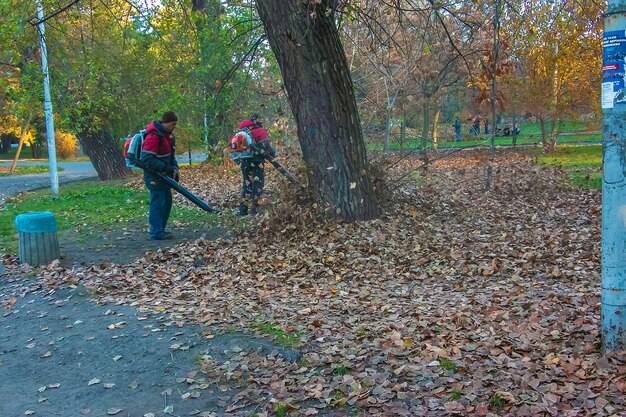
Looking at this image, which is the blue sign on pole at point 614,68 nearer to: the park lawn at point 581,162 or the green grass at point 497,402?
the green grass at point 497,402

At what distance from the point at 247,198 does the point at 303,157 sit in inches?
58.6

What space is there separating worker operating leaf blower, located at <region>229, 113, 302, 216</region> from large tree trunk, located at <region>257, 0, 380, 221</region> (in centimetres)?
159

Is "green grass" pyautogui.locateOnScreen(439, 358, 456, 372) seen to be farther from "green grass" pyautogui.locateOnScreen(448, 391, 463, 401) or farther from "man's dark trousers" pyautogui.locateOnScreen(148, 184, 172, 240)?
"man's dark trousers" pyautogui.locateOnScreen(148, 184, 172, 240)

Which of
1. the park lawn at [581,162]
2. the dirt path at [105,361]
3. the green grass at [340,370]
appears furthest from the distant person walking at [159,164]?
the park lawn at [581,162]

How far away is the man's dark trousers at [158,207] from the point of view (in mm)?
9586

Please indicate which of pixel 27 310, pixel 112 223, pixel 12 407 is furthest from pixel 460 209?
A: pixel 12 407

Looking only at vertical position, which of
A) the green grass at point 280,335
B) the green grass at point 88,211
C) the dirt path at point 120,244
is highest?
the green grass at point 88,211

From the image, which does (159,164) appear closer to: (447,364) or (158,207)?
(158,207)

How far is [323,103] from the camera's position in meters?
8.95

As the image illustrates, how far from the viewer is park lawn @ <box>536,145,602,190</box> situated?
15.4m

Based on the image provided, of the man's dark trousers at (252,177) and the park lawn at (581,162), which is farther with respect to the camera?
the park lawn at (581,162)

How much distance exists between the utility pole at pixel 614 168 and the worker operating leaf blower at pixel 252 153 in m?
6.89

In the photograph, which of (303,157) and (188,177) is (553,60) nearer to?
(188,177)

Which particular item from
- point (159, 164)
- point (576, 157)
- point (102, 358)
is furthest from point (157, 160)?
point (576, 157)
